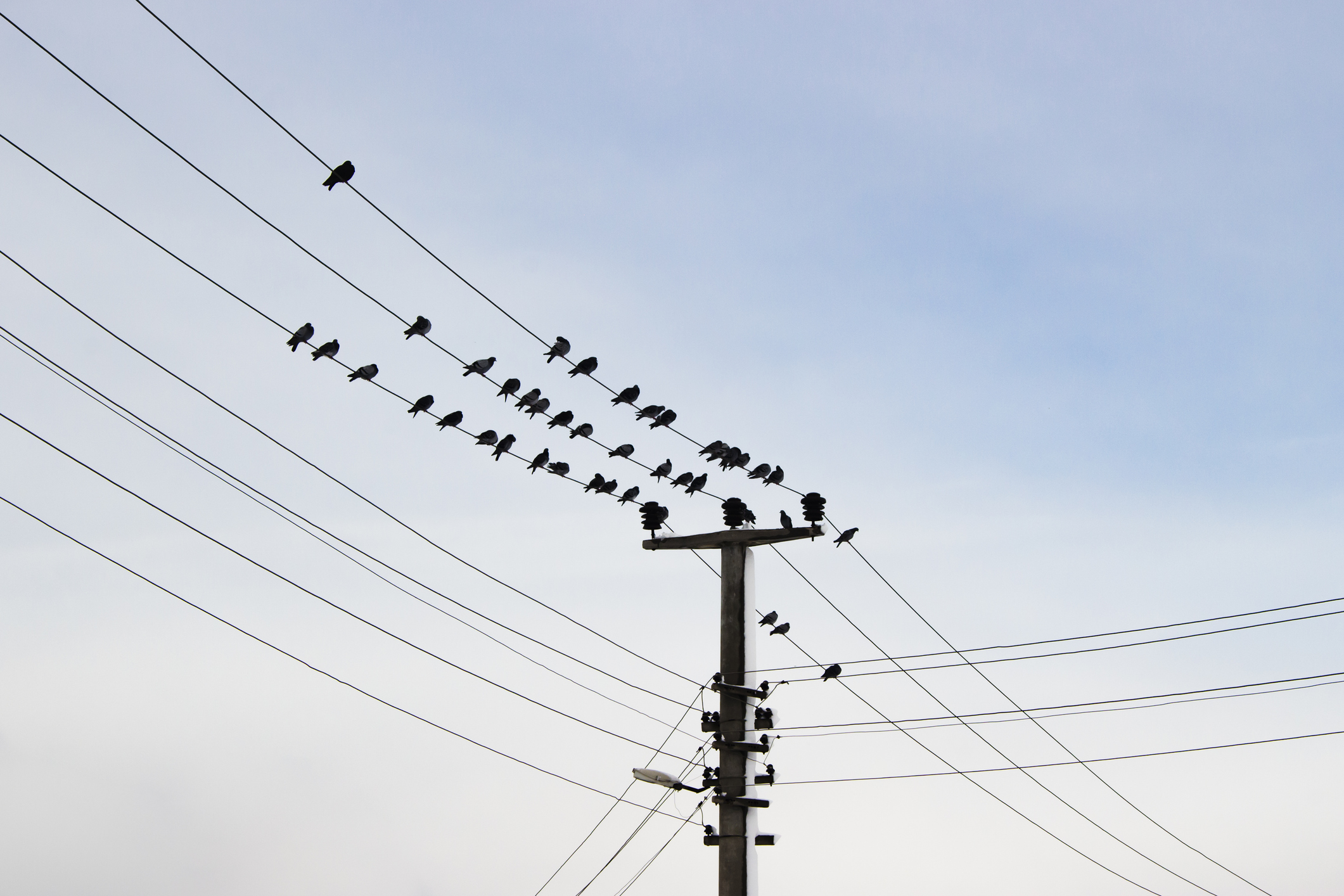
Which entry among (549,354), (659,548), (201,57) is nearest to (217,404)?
(201,57)

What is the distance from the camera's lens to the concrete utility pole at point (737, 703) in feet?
52.1

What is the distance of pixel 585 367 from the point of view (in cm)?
1803

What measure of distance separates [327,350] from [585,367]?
379cm

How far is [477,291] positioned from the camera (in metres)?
13.6

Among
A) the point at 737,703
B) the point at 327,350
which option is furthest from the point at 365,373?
the point at 737,703

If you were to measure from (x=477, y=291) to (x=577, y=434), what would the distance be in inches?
191

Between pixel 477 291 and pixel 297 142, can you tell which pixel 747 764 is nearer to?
pixel 477 291

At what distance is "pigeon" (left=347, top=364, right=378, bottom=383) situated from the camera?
15.6 m

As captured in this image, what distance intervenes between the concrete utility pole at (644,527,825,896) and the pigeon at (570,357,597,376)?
2820mm

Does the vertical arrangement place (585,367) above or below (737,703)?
above

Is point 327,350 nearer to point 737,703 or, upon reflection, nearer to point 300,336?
point 300,336

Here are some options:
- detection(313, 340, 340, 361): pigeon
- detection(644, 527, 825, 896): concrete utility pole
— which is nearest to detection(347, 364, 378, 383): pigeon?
detection(313, 340, 340, 361): pigeon

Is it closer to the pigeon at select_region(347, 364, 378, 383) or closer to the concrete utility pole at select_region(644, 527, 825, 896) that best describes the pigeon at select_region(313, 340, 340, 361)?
the pigeon at select_region(347, 364, 378, 383)

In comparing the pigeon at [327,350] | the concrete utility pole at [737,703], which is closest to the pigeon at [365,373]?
the pigeon at [327,350]
